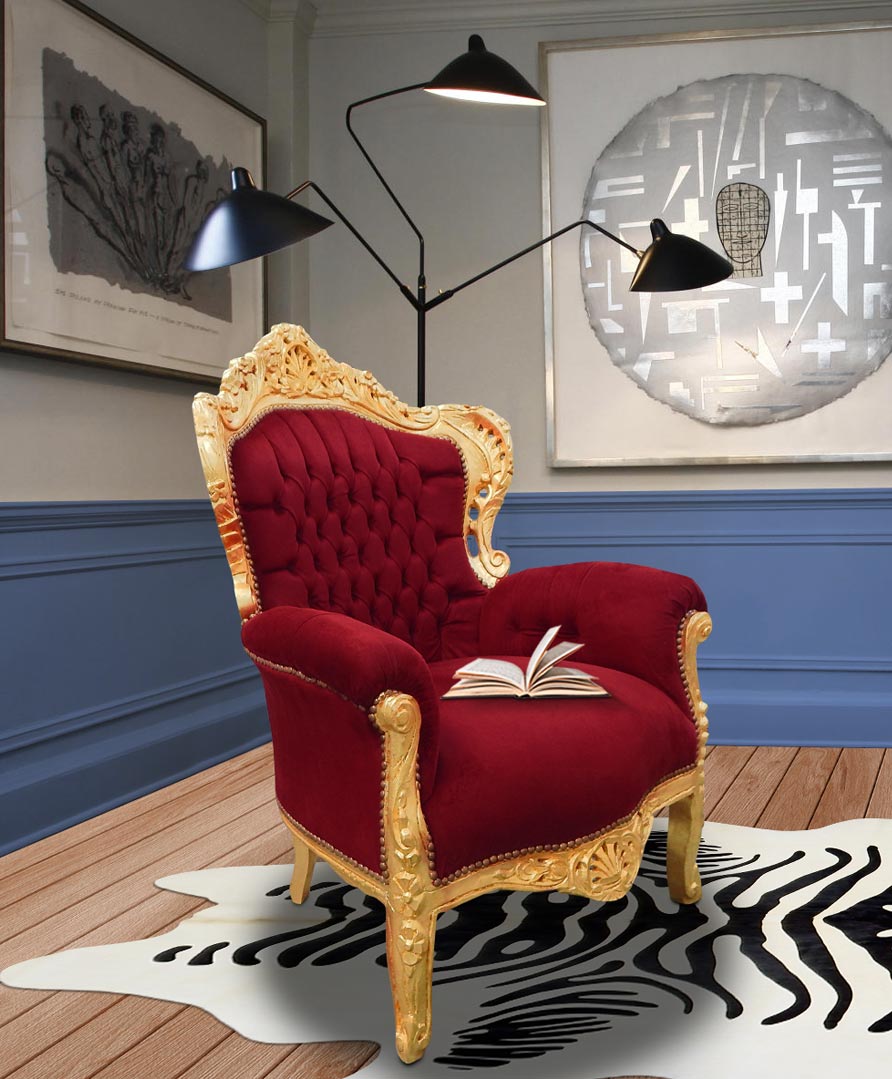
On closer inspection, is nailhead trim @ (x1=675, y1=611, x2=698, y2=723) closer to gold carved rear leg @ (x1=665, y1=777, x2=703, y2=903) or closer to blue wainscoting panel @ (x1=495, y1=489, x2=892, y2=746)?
gold carved rear leg @ (x1=665, y1=777, x2=703, y2=903)

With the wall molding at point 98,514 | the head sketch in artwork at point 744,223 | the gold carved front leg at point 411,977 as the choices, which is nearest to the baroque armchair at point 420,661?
the gold carved front leg at point 411,977

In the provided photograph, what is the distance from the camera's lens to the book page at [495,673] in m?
1.79

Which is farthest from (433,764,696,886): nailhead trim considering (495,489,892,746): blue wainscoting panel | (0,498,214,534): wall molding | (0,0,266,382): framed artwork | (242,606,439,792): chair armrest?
(495,489,892,746): blue wainscoting panel

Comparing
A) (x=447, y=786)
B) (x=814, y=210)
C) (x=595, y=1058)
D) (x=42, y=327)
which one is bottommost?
(x=595, y=1058)

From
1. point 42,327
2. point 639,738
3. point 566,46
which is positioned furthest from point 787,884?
point 566,46

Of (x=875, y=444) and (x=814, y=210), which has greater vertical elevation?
(x=814, y=210)

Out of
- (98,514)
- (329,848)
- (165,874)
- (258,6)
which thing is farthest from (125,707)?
(258,6)

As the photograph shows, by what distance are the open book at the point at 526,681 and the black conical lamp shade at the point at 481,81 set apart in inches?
50.6

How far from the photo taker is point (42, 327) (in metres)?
2.57

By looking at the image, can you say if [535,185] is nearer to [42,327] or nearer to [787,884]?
[42,327]

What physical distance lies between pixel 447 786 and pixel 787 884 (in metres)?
1.01

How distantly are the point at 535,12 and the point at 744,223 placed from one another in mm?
1028

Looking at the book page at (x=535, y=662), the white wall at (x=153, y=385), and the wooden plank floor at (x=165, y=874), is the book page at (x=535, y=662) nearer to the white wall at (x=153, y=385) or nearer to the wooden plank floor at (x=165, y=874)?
the wooden plank floor at (x=165, y=874)

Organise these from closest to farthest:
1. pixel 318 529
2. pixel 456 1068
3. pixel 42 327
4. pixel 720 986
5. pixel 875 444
Result: pixel 456 1068
pixel 720 986
pixel 318 529
pixel 42 327
pixel 875 444
